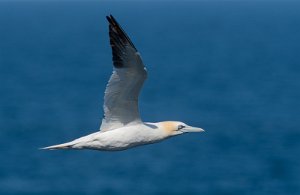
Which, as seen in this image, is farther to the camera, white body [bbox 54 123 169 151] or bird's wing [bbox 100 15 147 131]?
white body [bbox 54 123 169 151]

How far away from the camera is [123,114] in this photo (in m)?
20.0

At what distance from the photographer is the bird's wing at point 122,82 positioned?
18.7 m

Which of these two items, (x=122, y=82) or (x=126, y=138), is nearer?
(x=122, y=82)

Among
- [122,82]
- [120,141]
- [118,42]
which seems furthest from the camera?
[120,141]

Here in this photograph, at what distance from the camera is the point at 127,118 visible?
20.0 meters

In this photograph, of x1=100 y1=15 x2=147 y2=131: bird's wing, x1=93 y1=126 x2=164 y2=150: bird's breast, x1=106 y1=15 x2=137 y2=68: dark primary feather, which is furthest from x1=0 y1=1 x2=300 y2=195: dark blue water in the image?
x1=106 y1=15 x2=137 y2=68: dark primary feather

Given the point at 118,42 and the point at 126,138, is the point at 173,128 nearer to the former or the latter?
the point at 126,138

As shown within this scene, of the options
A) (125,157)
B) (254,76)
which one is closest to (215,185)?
Result: (125,157)

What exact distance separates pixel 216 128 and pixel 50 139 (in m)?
12.9

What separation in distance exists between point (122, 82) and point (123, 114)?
0.92m

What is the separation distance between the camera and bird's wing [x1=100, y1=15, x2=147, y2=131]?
61.3 ft

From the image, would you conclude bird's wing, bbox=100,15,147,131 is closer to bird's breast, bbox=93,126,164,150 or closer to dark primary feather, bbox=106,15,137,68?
dark primary feather, bbox=106,15,137,68

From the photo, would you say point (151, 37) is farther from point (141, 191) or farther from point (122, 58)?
point (122, 58)

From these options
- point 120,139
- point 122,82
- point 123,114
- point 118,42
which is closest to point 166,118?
point 123,114
